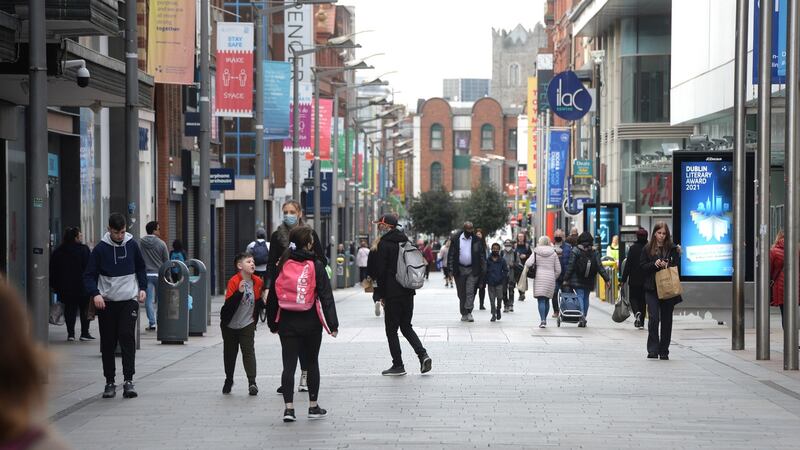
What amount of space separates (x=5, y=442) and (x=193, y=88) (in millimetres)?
39005

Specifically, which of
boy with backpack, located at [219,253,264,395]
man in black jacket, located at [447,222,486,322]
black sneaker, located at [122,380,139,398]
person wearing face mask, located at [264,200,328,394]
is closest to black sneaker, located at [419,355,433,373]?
person wearing face mask, located at [264,200,328,394]

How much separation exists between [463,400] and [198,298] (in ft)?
32.7

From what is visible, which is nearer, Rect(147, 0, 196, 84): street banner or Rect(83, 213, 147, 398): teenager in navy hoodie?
Rect(83, 213, 147, 398): teenager in navy hoodie

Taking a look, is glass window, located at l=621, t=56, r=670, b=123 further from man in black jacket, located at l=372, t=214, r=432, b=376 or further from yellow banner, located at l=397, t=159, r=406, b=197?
yellow banner, located at l=397, t=159, r=406, b=197

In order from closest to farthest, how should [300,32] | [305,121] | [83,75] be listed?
[83,75] → [305,121] → [300,32]

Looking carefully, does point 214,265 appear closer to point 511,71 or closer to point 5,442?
point 5,442

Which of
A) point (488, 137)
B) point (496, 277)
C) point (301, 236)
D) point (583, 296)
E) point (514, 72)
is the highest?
point (514, 72)

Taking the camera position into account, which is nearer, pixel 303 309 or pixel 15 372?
pixel 15 372

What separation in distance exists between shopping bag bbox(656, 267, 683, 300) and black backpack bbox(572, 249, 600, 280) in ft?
25.7

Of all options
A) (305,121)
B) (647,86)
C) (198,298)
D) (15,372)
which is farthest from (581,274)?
(647,86)

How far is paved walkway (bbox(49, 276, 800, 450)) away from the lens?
10.3 metres

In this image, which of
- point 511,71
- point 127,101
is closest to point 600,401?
point 127,101

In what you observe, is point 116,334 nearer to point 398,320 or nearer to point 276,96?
point 398,320

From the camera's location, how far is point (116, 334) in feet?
43.2
